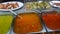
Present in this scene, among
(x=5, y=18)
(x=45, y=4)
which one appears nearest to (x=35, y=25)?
(x=5, y=18)

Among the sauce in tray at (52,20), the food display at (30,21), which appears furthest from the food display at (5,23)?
the sauce in tray at (52,20)

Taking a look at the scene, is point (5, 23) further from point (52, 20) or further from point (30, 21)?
point (52, 20)

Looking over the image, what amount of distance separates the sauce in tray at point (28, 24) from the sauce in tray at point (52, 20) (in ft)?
0.20

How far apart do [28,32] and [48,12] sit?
316mm

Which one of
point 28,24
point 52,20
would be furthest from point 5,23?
point 52,20

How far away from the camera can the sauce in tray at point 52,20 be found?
869mm

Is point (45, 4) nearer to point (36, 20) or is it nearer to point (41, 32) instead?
point (36, 20)

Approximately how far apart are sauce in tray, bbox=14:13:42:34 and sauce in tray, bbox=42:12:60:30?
0.20 feet

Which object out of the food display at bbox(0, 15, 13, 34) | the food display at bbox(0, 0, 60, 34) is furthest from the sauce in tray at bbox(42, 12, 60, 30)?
the food display at bbox(0, 15, 13, 34)

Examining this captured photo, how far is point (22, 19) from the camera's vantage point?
950 millimetres

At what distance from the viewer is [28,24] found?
35.0 inches

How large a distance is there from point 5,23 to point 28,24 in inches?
7.2

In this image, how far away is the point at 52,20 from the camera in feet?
3.07

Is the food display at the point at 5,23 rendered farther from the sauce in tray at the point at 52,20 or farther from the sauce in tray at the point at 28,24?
the sauce in tray at the point at 52,20
